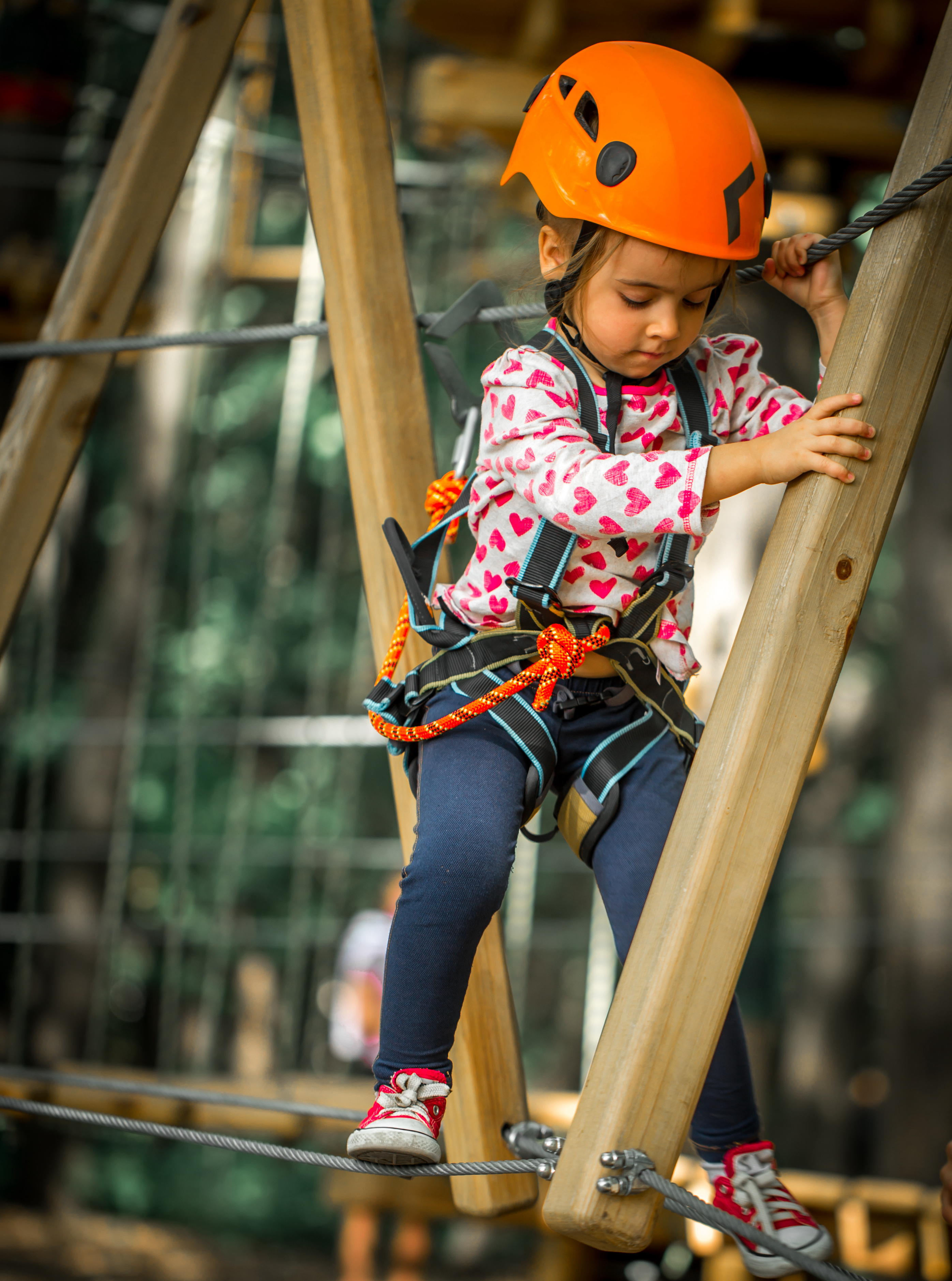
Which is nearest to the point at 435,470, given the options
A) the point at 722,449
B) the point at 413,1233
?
the point at 722,449

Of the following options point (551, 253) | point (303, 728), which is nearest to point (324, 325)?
point (551, 253)

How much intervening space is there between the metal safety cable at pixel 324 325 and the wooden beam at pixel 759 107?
1434 mm

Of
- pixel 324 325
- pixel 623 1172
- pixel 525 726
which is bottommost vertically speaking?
pixel 623 1172

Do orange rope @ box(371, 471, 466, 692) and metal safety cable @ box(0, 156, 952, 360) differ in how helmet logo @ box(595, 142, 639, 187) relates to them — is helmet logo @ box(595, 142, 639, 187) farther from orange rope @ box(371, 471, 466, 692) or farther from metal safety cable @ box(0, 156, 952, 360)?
orange rope @ box(371, 471, 466, 692)

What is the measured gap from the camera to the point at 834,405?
83cm

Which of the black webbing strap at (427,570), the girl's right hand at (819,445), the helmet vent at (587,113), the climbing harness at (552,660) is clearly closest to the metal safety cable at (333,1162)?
the climbing harness at (552,660)

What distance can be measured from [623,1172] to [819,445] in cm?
48

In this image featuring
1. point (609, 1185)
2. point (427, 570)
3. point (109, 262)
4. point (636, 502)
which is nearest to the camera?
point (609, 1185)

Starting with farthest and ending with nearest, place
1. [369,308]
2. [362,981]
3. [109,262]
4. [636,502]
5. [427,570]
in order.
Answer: [362,981] → [109,262] → [369,308] → [427,570] → [636,502]

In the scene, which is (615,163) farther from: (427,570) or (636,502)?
(427,570)

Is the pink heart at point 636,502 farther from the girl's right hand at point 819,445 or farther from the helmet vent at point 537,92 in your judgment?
the helmet vent at point 537,92

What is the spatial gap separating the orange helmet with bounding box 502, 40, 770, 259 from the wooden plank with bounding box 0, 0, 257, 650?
0.63 m

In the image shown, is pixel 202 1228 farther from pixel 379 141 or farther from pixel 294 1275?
pixel 379 141

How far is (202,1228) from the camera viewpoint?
412cm
